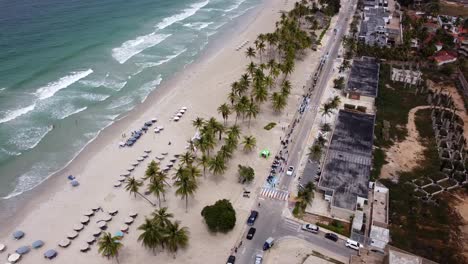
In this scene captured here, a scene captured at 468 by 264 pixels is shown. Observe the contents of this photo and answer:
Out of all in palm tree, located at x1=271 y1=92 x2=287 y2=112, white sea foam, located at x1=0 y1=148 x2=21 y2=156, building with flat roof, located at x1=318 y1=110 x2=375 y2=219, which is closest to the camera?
building with flat roof, located at x1=318 y1=110 x2=375 y2=219

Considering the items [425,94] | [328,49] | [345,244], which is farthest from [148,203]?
[328,49]

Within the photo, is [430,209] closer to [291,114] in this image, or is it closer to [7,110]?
[291,114]

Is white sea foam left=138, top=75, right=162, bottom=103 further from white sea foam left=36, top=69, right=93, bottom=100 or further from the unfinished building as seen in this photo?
the unfinished building

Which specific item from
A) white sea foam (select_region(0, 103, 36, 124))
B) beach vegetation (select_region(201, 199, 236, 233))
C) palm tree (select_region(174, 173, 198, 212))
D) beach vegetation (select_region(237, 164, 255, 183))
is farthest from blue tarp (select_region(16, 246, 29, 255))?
white sea foam (select_region(0, 103, 36, 124))

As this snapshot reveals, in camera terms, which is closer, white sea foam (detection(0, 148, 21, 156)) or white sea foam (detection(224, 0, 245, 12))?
white sea foam (detection(0, 148, 21, 156))

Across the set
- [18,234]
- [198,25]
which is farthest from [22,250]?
[198,25]

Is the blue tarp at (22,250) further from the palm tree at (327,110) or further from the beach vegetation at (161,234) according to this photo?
the palm tree at (327,110)

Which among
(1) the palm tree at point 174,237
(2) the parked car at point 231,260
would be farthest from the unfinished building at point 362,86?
(1) the palm tree at point 174,237
